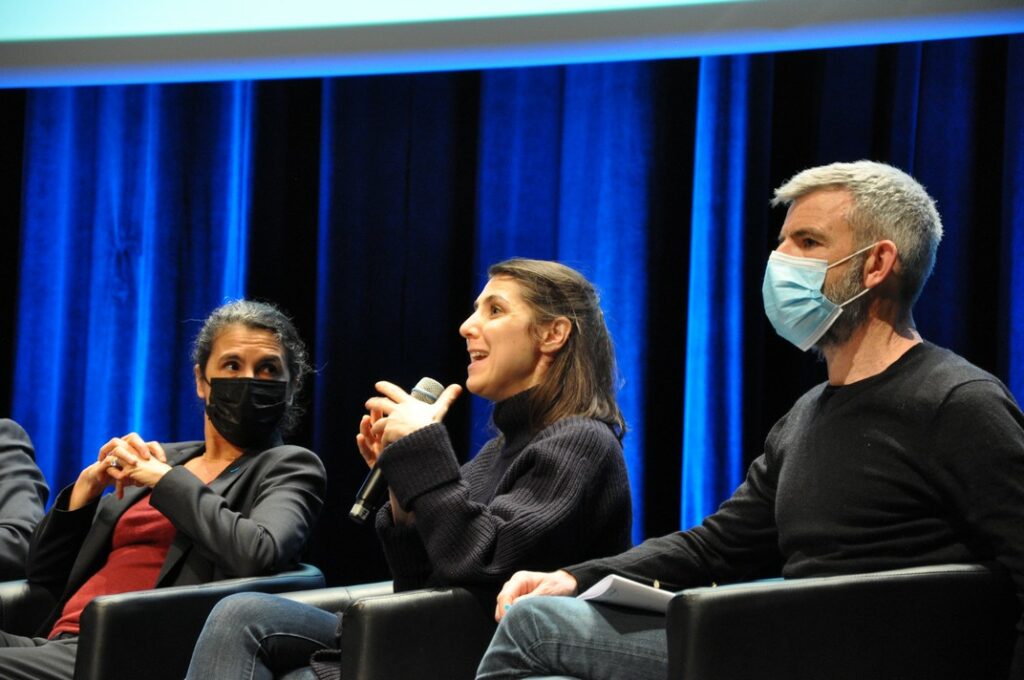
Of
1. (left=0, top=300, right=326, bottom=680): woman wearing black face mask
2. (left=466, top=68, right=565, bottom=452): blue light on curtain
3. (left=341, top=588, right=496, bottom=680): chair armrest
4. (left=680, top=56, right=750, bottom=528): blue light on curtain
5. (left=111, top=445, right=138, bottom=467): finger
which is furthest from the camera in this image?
(left=466, top=68, right=565, bottom=452): blue light on curtain

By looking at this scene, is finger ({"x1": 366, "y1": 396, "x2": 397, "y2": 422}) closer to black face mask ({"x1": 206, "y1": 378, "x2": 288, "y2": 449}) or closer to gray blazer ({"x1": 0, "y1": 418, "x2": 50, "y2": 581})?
black face mask ({"x1": 206, "y1": 378, "x2": 288, "y2": 449})

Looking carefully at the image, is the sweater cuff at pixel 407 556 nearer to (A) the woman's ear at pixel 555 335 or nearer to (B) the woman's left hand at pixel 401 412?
(B) the woman's left hand at pixel 401 412

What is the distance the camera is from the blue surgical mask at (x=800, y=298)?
1854mm

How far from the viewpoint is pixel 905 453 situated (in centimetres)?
169

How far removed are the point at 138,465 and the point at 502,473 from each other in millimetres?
801

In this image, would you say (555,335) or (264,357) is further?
(264,357)

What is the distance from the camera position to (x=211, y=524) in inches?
93.9

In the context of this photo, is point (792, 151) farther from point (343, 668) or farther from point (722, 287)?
point (343, 668)

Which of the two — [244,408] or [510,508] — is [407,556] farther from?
[244,408]

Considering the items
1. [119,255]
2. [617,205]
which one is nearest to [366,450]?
[617,205]

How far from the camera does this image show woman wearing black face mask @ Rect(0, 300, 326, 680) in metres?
2.38

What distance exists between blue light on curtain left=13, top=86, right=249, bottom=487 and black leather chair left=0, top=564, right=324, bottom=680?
1.54 metres

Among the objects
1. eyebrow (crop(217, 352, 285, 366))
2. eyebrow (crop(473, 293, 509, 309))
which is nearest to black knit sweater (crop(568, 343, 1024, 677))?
eyebrow (crop(473, 293, 509, 309))

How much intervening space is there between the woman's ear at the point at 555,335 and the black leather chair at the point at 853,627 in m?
0.89
